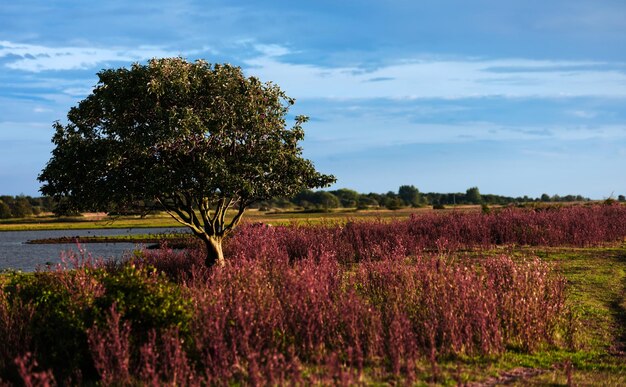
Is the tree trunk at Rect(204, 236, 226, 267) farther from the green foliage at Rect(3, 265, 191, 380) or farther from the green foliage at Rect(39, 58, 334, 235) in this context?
the green foliage at Rect(3, 265, 191, 380)

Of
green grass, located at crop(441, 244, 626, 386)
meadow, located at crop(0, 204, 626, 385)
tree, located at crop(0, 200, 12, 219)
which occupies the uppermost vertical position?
tree, located at crop(0, 200, 12, 219)

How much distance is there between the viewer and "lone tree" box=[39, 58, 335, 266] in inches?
752

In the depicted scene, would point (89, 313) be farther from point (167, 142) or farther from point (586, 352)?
point (586, 352)

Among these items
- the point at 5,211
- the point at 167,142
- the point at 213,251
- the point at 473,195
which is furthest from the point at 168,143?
the point at 473,195

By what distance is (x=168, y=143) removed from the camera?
18594 mm

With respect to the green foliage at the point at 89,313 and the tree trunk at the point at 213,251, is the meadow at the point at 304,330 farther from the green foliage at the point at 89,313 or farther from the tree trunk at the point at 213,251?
the tree trunk at the point at 213,251

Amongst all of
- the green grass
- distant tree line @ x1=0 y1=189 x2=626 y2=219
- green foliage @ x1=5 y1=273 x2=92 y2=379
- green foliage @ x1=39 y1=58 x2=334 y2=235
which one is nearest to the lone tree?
green foliage @ x1=39 y1=58 x2=334 y2=235

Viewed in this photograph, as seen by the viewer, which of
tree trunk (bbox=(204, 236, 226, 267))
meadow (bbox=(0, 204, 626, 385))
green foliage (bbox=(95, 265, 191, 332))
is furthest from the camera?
tree trunk (bbox=(204, 236, 226, 267))

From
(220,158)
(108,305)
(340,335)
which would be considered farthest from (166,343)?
(220,158)

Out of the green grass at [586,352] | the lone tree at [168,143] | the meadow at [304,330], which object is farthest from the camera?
the lone tree at [168,143]

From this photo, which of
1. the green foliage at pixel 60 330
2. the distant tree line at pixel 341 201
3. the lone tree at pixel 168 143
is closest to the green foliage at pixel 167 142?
the lone tree at pixel 168 143

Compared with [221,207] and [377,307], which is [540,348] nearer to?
[377,307]

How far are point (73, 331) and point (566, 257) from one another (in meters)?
24.4

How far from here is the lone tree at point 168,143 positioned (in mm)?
19109
